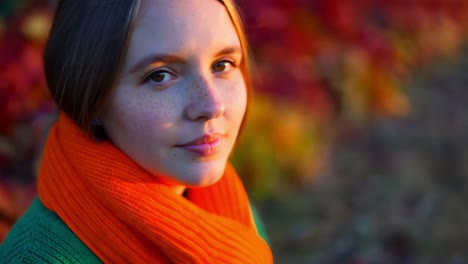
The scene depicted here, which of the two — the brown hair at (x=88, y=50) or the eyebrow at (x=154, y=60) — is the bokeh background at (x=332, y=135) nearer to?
the brown hair at (x=88, y=50)

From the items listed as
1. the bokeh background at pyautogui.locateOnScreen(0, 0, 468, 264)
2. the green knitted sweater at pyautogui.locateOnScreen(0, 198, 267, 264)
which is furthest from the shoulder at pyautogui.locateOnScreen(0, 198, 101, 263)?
the bokeh background at pyautogui.locateOnScreen(0, 0, 468, 264)

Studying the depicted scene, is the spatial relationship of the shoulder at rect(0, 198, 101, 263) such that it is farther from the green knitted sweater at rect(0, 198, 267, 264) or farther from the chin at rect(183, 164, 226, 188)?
the chin at rect(183, 164, 226, 188)

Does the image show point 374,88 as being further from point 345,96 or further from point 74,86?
point 74,86

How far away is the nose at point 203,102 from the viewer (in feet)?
4.24

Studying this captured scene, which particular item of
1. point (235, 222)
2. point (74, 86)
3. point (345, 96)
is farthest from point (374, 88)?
point (74, 86)

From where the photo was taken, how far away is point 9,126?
2.72m

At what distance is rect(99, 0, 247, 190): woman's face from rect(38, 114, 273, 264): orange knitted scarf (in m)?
0.05

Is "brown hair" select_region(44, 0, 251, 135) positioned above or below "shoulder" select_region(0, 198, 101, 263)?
above

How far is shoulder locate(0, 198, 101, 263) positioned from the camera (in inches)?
52.6

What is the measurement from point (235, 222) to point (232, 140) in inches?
7.8

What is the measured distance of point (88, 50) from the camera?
1312 mm

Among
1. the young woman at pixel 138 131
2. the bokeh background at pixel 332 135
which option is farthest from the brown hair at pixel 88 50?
the bokeh background at pixel 332 135

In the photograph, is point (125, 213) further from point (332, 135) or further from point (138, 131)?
point (332, 135)

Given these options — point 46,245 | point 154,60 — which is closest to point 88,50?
point 154,60
